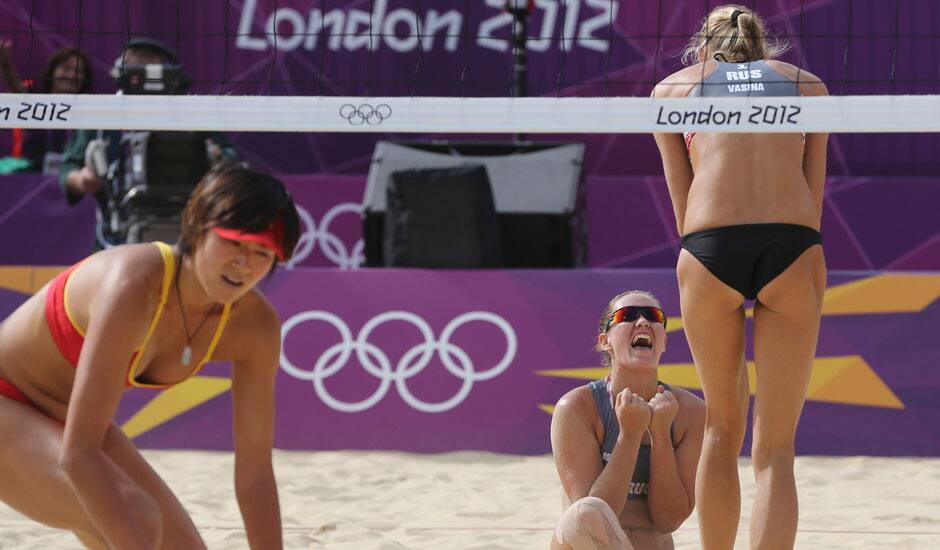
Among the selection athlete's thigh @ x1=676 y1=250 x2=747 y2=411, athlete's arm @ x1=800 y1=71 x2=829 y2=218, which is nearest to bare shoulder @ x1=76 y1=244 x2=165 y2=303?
athlete's thigh @ x1=676 y1=250 x2=747 y2=411

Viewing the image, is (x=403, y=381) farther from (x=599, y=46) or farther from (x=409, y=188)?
(x=599, y=46)

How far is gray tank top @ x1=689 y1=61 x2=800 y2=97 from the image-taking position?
3.41 meters

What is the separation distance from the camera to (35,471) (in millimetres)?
2779

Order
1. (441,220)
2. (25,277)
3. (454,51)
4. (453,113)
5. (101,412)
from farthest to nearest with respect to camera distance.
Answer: (454,51)
(441,220)
(25,277)
(453,113)
(101,412)

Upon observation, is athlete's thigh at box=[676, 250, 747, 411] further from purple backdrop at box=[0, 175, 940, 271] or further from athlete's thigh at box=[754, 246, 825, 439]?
purple backdrop at box=[0, 175, 940, 271]

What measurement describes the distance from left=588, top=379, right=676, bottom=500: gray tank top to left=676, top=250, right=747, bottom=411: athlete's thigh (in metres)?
0.30

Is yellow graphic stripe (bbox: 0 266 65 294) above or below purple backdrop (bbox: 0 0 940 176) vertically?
below

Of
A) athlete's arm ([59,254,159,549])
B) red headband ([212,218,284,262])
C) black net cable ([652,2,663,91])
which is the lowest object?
athlete's arm ([59,254,159,549])

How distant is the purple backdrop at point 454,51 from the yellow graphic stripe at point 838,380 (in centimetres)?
261

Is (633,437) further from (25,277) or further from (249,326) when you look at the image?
(25,277)

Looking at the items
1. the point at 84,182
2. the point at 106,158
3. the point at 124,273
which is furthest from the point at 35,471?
the point at 106,158

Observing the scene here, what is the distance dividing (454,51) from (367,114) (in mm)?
4771

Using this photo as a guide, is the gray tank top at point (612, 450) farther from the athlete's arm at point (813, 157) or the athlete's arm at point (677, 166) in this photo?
the athlete's arm at point (813, 157)

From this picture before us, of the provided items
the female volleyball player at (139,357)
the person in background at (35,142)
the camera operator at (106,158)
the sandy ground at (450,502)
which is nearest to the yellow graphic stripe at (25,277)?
A: the camera operator at (106,158)
